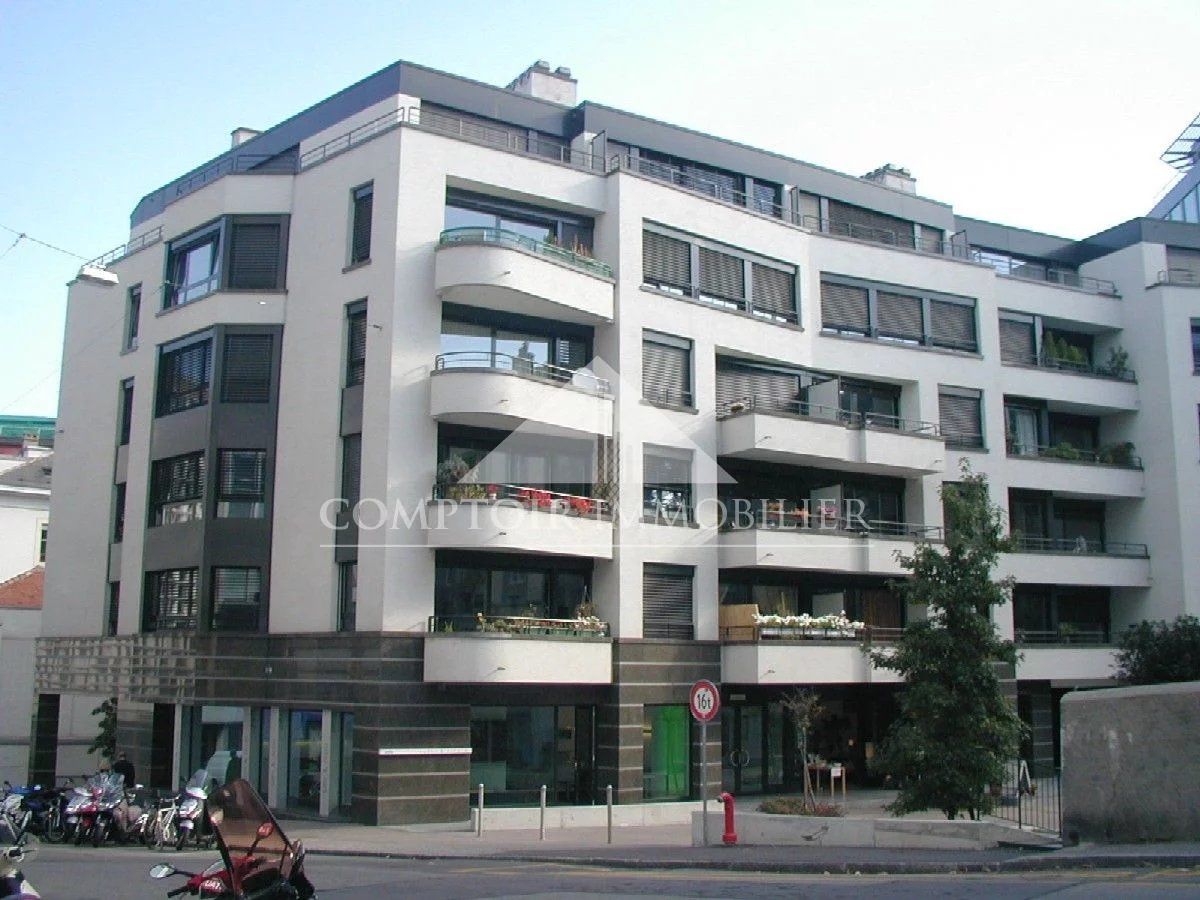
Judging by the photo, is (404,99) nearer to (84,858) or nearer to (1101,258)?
(84,858)

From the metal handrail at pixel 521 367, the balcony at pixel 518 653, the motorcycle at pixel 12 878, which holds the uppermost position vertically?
the metal handrail at pixel 521 367

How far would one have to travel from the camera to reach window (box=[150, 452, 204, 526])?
1211 inches

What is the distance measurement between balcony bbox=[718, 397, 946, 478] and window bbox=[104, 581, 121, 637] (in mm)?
17455

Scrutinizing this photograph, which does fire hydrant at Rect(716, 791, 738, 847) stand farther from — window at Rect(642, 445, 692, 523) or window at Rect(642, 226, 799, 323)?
window at Rect(642, 226, 799, 323)

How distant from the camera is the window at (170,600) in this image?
30.5 m

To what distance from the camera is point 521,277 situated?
92.8 ft

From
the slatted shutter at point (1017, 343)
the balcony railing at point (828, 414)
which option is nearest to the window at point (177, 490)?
the balcony railing at point (828, 414)

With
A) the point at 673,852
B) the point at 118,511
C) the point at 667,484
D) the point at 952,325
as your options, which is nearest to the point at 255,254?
the point at 118,511

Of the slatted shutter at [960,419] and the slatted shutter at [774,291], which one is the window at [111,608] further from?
the slatted shutter at [960,419]

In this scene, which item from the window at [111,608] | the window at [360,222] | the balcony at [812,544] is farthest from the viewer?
the window at [111,608]

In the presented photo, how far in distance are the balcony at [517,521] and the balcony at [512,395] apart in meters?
1.61

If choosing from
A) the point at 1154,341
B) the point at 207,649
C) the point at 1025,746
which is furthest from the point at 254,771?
the point at 1154,341

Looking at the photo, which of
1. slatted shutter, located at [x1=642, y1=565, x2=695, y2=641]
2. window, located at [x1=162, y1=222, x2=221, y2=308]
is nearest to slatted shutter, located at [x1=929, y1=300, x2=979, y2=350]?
slatted shutter, located at [x1=642, y1=565, x2=695, y2=641]

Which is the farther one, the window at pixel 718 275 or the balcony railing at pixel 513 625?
the window at pixel 718 275
